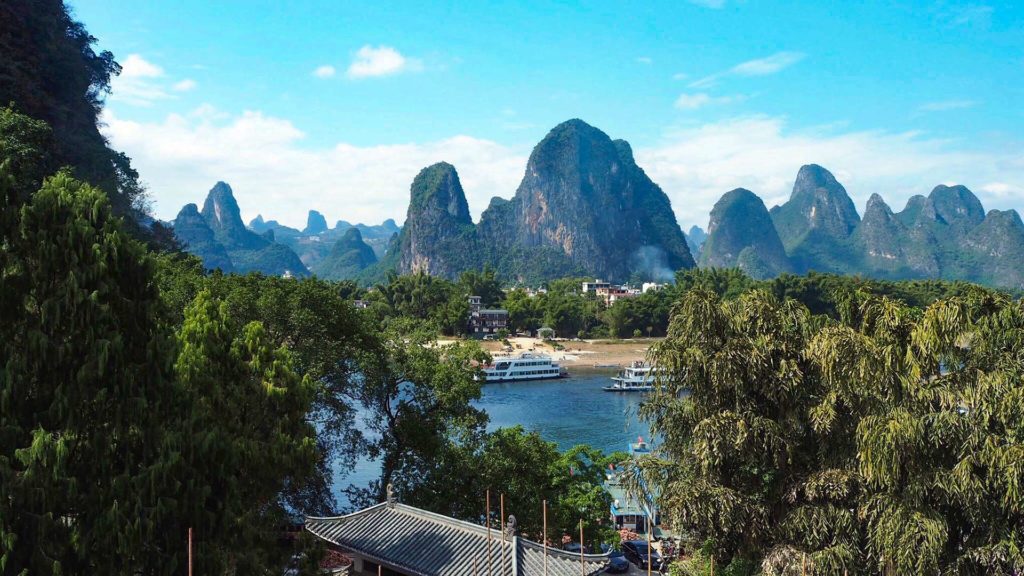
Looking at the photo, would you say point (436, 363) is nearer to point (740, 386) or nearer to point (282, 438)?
point (282, 438)

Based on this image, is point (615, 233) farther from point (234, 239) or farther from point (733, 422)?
point (733, 422)

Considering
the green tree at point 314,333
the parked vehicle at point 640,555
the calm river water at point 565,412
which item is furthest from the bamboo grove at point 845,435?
the calm river water at point 565,412

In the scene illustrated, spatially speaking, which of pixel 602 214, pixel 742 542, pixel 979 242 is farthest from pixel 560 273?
pixel 742 542

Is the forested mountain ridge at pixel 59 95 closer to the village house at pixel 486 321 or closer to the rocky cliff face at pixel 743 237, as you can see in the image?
the village house at pixel 486 321

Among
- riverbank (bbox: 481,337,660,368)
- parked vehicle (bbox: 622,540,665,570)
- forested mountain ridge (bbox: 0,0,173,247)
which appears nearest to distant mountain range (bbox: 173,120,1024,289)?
riverbank (bbox: 481,337,660,368)

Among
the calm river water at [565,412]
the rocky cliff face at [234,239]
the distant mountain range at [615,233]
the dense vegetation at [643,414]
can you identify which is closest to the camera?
the dense vegetation at [643,414]

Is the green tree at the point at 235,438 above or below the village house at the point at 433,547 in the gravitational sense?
above
